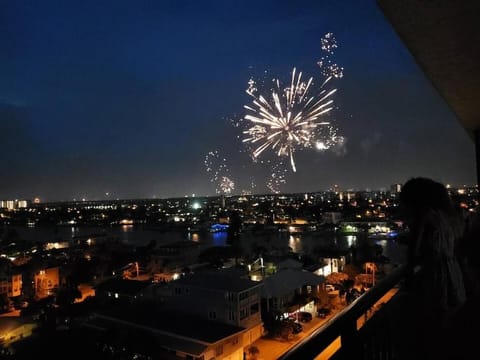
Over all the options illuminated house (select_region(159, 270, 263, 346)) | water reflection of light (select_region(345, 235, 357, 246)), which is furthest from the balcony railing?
water reflection of light (select_region(345, 235, 357, 246))

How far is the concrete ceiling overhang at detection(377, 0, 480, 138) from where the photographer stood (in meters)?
0.85

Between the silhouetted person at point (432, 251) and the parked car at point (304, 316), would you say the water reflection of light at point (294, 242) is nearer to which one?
the parked car at point (304, 316)

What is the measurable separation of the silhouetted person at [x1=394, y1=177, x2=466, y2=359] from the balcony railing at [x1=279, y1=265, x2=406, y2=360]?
0.27ft

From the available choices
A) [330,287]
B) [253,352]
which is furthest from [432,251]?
[330,287]

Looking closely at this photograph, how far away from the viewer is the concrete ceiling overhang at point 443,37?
2.77 ft

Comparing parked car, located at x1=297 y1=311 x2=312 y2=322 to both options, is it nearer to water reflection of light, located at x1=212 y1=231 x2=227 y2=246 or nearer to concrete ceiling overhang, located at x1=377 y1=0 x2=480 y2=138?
concrete ceiling overhang, located at x1=377 y1=0 x2=480 y2=138

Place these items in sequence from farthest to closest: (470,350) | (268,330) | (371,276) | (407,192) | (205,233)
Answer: (205,233), (371,276), (268,330), (470,350), (407,192)

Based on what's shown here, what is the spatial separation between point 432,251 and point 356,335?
0.44 metres

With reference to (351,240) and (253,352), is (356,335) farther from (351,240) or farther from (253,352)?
(351,240)

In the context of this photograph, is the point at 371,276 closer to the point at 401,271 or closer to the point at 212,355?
the point at 212,355

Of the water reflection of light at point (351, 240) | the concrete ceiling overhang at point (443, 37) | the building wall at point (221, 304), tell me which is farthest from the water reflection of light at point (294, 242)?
the concrete ceiling overhang at point (443, 37)

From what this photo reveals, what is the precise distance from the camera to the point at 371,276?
25.6 ft

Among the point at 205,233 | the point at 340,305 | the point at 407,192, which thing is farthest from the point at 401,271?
the point at 205,233

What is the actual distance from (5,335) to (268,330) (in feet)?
11.9
